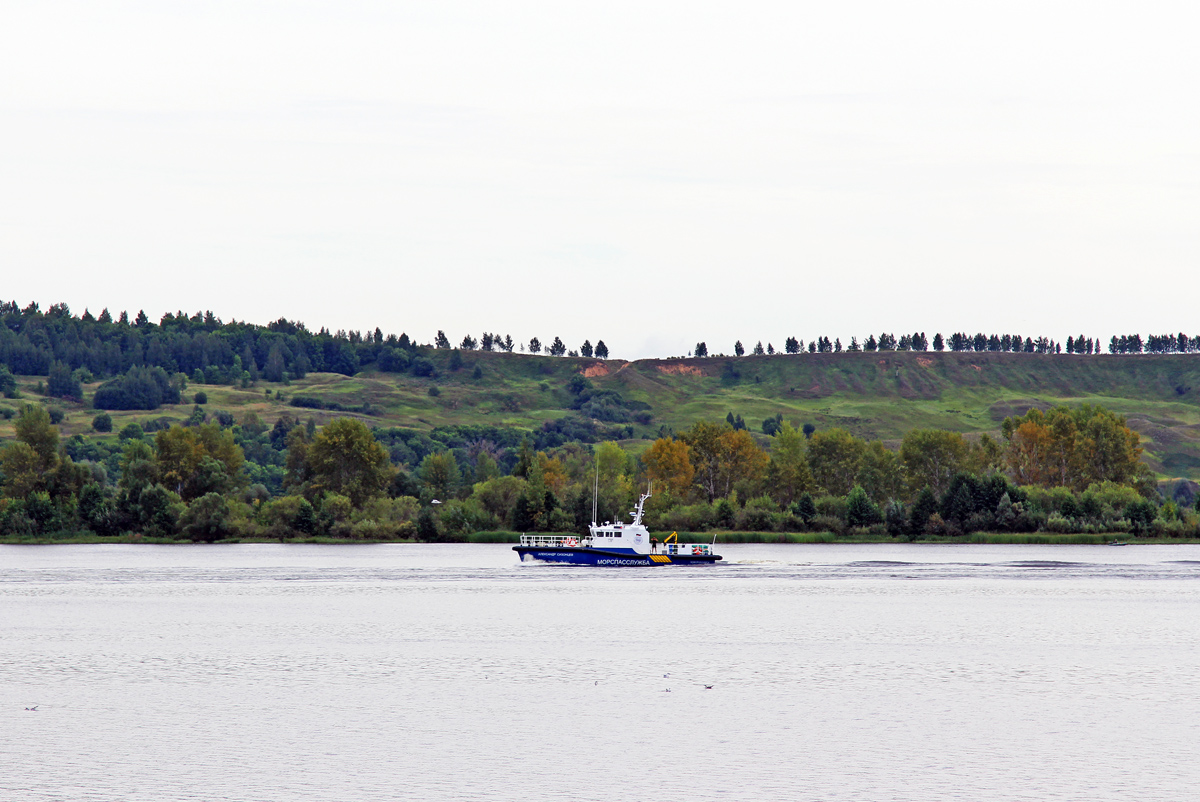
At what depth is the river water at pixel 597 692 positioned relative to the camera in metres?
41.7

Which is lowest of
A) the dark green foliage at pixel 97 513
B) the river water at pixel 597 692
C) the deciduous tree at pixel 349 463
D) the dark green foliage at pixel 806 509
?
the river water at pixel 597 692

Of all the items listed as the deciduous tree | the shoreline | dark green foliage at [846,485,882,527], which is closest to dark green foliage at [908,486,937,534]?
the shoreline

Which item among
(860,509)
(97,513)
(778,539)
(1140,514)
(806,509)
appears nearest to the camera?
(1140,514)

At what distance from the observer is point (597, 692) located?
189 ft

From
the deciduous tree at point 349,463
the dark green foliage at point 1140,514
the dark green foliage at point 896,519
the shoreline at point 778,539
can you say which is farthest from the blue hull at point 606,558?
the dark green foliage at point 1140,514

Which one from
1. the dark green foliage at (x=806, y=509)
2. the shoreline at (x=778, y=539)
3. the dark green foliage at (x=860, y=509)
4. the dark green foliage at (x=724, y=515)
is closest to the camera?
the shoreline at (x=778, y=539)

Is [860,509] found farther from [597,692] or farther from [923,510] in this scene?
[597,692]

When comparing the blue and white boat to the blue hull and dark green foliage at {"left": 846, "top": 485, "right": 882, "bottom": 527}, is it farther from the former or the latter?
dark green foliage at {"left": 846, "top": 485, "right": 882, "bottom": 527}

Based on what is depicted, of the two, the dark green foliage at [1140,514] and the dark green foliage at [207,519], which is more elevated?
the dark green foliage at [1140,514]

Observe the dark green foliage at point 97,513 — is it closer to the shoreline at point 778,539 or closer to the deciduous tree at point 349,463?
the shoreline at point 778,539

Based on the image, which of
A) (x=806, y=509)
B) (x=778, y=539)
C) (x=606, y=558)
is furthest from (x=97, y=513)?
(x=806, y=509)

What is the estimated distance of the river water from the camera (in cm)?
4166

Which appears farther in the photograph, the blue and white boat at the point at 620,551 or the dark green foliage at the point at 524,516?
the dark green foliage at the point at 524,516

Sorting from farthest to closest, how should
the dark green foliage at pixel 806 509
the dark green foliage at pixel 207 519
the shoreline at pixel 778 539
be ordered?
the dark green foliage at pixel 806 509
the dark green foliage at pixel 207 519
the shoreline at pixel 778 539
